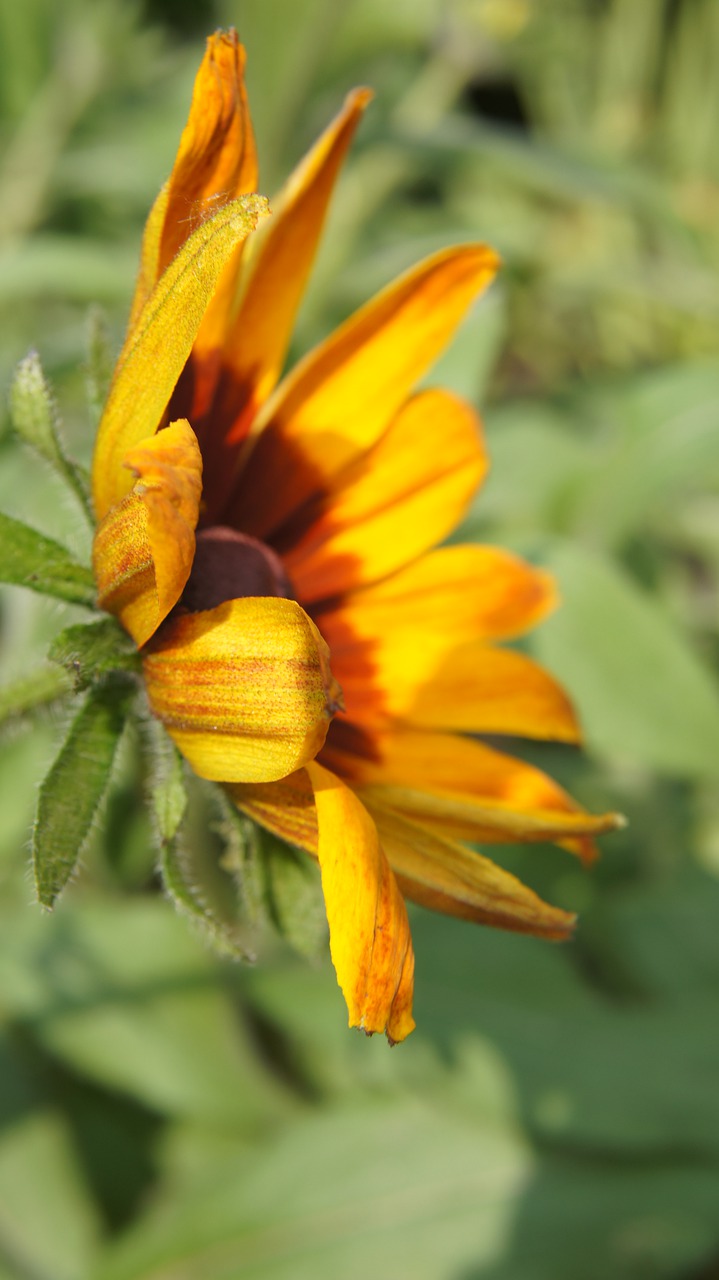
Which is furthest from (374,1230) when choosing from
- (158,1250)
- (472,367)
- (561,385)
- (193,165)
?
(561,385)

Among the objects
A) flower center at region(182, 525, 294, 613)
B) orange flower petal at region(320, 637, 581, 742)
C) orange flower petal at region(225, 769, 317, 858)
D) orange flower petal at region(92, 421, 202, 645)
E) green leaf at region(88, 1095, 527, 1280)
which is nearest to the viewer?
orange flower petal at region(92, 421, 202, 645)

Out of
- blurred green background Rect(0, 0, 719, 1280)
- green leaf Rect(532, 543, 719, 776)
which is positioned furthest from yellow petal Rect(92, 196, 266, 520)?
green leaf Rect(532, 543, 719, 776)

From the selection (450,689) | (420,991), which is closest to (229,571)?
(450,689)

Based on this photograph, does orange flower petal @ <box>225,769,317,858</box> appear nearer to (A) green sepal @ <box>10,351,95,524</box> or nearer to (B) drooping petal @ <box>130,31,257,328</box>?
(A) green sepal @ <box>10,351,95,524</box>

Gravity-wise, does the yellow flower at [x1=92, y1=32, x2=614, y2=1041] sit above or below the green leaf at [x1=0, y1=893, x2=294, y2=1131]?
above

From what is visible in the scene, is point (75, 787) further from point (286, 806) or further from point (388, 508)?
point (388, 508)
